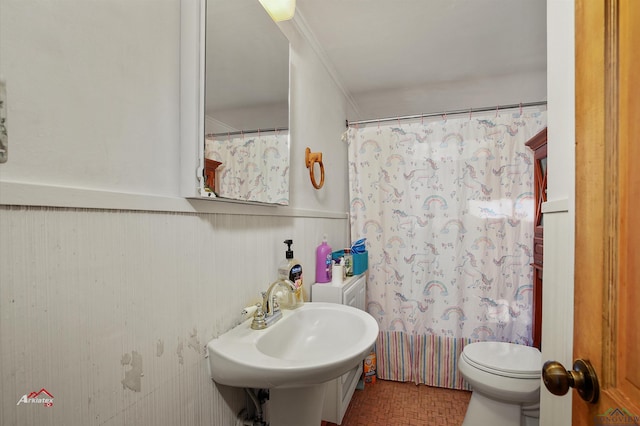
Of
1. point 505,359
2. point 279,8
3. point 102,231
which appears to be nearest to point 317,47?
point 279,8

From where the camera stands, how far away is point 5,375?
462 mm

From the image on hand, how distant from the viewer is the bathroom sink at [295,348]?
2.54 feet

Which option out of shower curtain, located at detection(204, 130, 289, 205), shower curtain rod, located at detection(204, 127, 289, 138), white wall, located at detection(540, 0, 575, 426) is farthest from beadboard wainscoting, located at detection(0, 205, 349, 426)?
white wall, located at detection(540, 0, 575, 426)

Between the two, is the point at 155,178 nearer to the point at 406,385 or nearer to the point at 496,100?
the point at 406,385

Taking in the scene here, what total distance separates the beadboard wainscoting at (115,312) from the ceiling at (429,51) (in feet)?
4.56

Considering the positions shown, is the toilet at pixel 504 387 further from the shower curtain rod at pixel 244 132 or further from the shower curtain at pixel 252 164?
the shower curtain rod at pixel 244 132

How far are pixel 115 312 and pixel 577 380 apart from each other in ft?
3.01

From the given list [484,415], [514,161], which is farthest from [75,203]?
[514,161]

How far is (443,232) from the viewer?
2146 mm

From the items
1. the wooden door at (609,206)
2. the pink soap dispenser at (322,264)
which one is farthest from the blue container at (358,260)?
the wooden door at (609,206)

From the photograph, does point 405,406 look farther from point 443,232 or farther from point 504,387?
point 443,232

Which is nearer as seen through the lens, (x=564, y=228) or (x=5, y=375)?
(x=5, y=375)

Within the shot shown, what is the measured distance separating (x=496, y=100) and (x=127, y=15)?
272 cm

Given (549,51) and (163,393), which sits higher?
(549,51)
